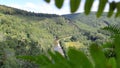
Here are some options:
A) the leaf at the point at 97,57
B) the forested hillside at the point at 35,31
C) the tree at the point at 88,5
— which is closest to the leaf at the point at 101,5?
the tree at the point at 88,5

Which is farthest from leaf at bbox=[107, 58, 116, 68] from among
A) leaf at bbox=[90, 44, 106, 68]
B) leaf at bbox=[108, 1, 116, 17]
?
leaf at bbox=[108, 1, 116, 17]

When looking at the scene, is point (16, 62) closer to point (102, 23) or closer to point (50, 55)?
point (50, 55)

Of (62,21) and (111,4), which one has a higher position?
(111,4)

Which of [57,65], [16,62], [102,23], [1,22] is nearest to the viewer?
[57,65]

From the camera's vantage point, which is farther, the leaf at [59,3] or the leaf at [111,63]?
the leaf at [111,63]

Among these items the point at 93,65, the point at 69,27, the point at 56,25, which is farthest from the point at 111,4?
the point at 69,27

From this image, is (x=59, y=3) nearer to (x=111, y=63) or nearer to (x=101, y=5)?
(x=101, y=5)

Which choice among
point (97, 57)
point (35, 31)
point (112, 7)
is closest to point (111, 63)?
point (97, 57)

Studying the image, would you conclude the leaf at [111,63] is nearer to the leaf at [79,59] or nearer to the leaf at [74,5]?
the leaf at [79,59]

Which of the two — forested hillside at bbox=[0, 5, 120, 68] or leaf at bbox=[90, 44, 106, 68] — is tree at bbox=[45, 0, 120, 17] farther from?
forested hillside at bbox=[0, 5, 120, 68]
